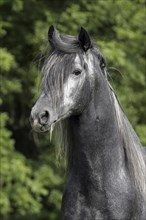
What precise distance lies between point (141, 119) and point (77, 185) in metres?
8.56

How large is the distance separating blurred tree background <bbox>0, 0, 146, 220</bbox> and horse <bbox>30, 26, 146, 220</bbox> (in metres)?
5.49

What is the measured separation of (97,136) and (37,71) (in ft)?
20.4

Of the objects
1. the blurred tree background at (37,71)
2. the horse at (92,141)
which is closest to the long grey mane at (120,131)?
the horse at (92,141)

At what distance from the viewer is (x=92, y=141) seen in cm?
467

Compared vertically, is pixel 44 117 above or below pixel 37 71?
below

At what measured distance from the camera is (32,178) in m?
11.4

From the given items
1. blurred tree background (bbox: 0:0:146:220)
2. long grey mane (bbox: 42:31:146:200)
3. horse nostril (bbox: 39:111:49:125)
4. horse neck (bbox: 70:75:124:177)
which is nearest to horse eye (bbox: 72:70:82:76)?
long grey mane (bbox: 42:31:146:200)

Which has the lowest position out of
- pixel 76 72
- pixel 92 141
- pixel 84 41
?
pixel 92 141

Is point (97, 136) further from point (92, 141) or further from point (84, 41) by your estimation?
point (84, 41)

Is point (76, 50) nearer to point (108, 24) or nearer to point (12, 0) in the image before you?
point (12, 0)

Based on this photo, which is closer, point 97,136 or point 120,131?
point 97,136

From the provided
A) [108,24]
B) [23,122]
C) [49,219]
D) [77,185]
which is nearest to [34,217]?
[49,219]

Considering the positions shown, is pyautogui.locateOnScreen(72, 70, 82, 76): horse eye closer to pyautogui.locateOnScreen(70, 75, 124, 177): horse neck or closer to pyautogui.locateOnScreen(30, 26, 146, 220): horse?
pyautogui.locateOnScreen(30, 26, 146, 220): horse

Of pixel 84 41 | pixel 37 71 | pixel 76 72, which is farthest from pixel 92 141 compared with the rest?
pixel 37 71
